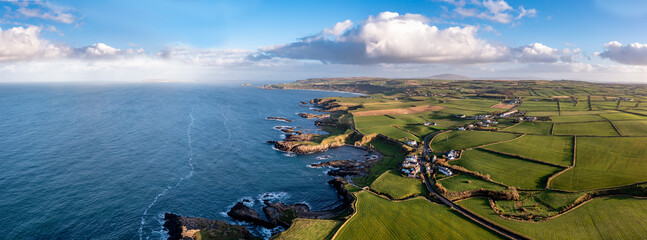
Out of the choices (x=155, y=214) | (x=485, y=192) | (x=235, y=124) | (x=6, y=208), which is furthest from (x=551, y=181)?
(x=235, y=124)

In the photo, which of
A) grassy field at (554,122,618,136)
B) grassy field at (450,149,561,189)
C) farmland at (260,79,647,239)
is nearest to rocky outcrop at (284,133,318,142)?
farmland at (260,79,647,239)

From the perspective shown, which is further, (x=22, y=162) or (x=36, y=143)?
(x=36, y=143)

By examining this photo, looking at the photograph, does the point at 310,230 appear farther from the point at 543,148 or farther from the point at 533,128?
the point at 533,128

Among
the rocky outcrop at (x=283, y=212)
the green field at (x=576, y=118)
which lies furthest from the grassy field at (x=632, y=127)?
the rocky outcrop at (x=283, y=212)

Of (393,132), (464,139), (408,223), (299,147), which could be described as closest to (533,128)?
(464,139)

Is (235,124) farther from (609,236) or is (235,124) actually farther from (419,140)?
(609,236)

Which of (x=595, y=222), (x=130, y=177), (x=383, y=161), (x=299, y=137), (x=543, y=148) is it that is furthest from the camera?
(x=299, y=137)

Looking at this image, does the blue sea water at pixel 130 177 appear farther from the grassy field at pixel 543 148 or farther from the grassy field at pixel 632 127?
the grassy field at pixel 632 127

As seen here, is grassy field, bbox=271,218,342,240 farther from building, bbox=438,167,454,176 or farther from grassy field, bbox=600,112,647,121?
grassy field, bbox=600,112,647,121
